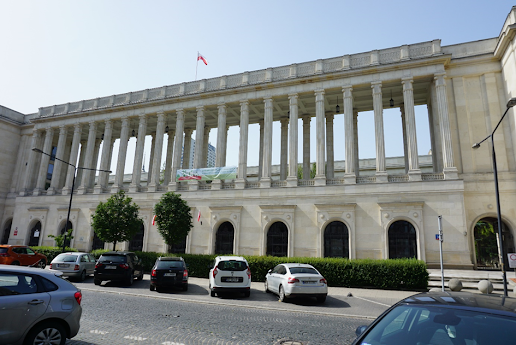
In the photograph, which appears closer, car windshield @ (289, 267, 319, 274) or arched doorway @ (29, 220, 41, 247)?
car windshield @ (289, 267, 319, 274)

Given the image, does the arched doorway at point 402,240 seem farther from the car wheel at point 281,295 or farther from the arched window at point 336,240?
the car wheel at point 281,295

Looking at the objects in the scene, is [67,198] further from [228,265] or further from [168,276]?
[228,265]

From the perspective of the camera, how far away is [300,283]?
1322cm

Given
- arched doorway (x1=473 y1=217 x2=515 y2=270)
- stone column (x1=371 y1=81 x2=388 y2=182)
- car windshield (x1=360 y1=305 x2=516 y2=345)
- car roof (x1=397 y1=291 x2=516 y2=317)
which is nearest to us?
car windshield (x1=360 y1=305 x2=516 y2=345)

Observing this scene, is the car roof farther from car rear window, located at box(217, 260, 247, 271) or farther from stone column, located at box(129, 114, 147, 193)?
stone column, located at box(129, 114, 147, 193)

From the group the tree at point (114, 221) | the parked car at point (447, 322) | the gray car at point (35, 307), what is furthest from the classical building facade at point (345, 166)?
the parked car at point (447, 322)

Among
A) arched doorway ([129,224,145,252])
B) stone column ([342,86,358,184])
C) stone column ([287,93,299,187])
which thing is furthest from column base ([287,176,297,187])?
arched doorway ([129,224,145,252])

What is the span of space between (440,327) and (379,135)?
2571 centimetres

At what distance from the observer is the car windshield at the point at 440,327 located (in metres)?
3.02

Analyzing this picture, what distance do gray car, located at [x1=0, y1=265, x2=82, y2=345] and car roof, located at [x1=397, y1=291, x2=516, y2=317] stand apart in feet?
20.6

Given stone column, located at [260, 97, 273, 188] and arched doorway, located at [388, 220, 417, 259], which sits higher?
stone column, located at [260, 97, 273, 188]

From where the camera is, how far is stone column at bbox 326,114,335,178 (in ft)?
106

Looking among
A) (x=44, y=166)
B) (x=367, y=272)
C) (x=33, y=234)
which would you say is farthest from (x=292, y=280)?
(x=44, y=166)

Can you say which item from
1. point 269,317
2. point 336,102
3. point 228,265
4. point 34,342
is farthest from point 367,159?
point 34,342
